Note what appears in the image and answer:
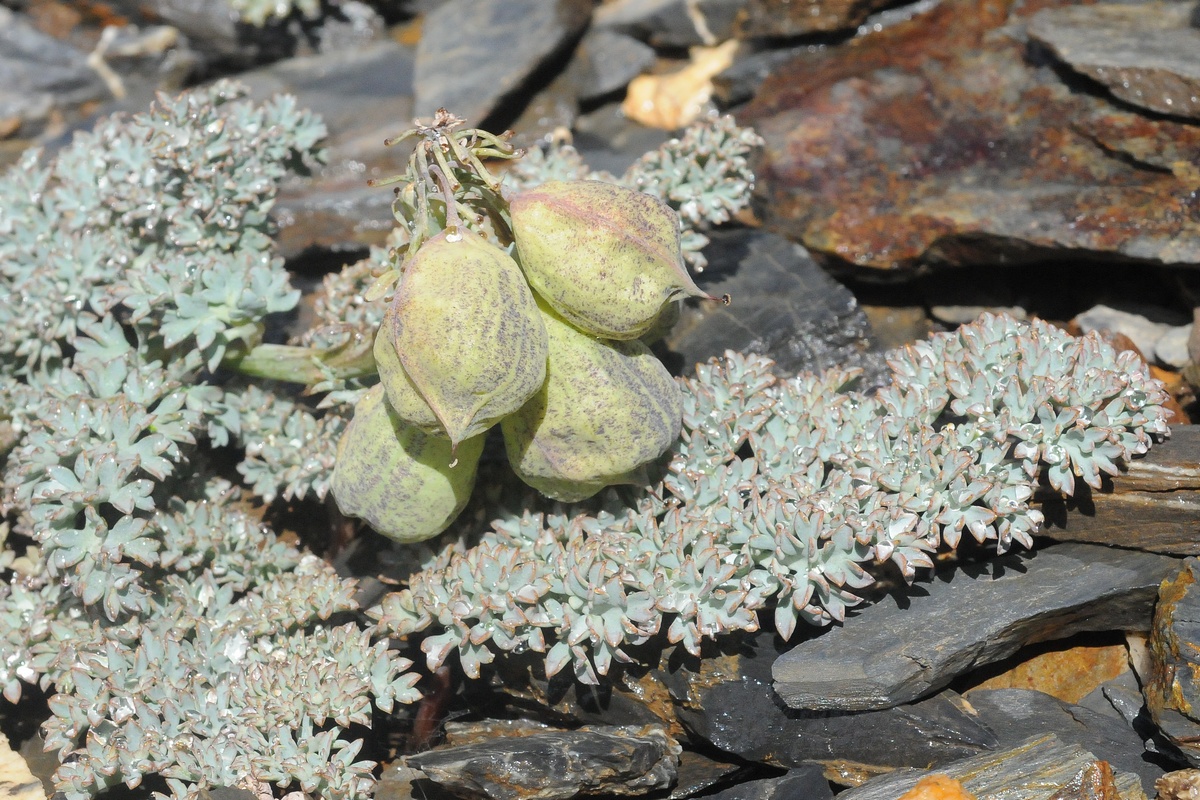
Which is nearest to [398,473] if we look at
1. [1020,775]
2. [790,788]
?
[790,788]

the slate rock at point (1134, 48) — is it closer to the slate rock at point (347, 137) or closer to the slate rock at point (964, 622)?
the slate rock at point (964, 622)

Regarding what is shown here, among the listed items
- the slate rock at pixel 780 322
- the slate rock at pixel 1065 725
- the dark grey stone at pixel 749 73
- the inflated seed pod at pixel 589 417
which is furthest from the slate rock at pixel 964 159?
the inflated seed pod at pixel 589 417

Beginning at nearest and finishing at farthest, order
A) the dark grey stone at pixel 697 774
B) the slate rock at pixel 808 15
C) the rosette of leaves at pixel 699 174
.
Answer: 1. the dark grey stone at pixel 697 774
2. the rosette of leaves at pixel 699 174
3. the slate rock at pixel 808 15

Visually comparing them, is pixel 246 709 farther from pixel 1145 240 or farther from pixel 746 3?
pixel 746 3

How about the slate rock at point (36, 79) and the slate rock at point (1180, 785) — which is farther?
the slate rock at point (36, 79)

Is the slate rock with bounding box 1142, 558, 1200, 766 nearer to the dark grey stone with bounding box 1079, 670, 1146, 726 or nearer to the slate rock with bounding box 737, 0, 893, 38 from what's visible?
the dark grey stone with bounding box 1079, 670, 1146, 726

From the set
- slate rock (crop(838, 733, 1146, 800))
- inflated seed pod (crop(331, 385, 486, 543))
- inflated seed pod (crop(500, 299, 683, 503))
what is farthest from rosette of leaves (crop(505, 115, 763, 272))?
slate rock (crop(838, 733, 1146, 800))

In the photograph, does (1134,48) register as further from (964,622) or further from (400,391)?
(400,391)
